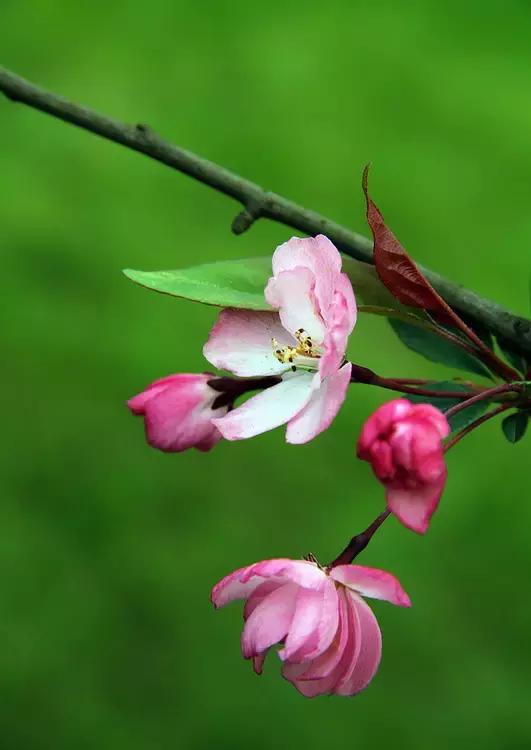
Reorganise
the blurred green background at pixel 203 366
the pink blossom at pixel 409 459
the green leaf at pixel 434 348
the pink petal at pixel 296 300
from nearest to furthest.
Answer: the pink blossom at pixel 409 459, the pink petal at pixel 296 300, the green leaf at pixel 434 348, the blurred green background at pixel 203 366

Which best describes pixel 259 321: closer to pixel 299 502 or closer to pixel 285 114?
pixel 299 502

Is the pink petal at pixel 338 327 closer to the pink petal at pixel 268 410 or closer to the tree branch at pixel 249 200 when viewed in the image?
the pink petal at pixel 268 410

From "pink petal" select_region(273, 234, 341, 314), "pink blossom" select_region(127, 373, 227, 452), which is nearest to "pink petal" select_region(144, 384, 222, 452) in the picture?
"pink blossom" select_region(127, 373, 227, 452)

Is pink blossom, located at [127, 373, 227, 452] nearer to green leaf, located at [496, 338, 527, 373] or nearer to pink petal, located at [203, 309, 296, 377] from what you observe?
pink petal, located at [203, 309, 296, 377]

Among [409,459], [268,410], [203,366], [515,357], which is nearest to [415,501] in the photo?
[409,459]

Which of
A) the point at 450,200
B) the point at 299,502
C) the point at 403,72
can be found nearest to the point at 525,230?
the point at 450,200

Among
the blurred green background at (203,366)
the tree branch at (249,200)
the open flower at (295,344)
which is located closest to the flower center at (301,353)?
the open flower at (295,344)

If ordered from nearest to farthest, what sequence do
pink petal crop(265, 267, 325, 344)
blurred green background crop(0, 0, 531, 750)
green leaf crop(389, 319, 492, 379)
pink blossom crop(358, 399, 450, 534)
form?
1. pink blossom crop(358, 399, 450, 534)
2. pink petal crop(265, 267, 325, 344)
3. green leaf crop(389, 319, 492, 379)
4. blurred green background crop(0, 0, 531, 750)
